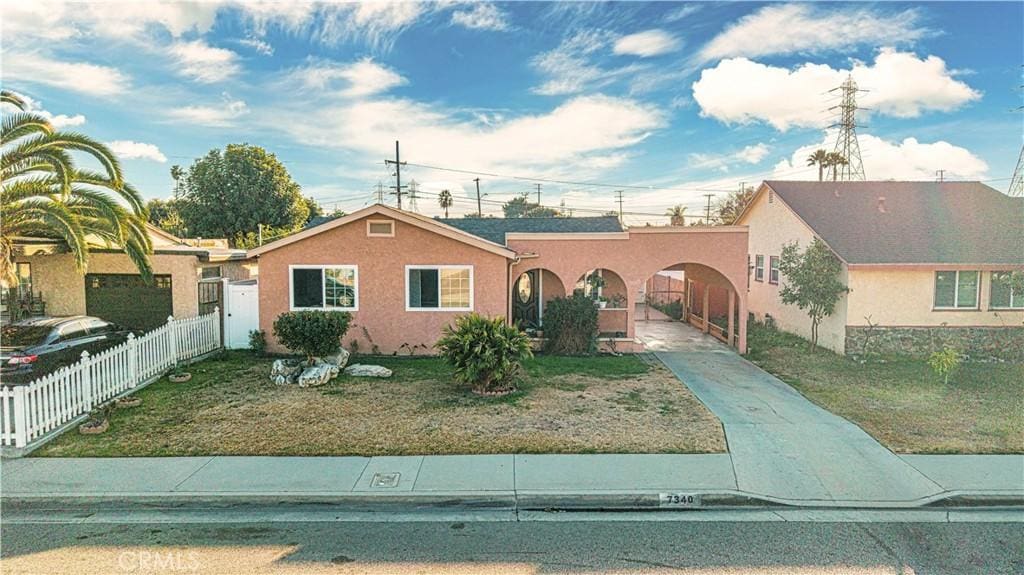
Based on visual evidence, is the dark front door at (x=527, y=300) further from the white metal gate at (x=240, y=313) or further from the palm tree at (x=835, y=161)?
the palm tree at (x=835, y=161)

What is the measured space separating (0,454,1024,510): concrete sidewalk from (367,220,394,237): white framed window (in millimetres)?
7900

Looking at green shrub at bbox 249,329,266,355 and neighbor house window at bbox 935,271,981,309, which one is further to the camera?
neighbor house window at bbox 935,271,981,309

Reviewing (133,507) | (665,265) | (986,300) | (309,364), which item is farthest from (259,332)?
(986,300)

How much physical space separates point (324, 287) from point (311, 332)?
2661 mm

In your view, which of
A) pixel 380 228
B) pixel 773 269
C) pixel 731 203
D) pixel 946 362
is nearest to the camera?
pixel 946 362

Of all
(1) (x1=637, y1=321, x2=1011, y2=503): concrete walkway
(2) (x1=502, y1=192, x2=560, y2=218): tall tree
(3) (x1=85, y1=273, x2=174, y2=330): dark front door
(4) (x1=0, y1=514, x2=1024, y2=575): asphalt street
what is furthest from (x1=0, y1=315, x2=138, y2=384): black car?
(2) (x1=502, y1=192, x2=560, y2=218): tall tree

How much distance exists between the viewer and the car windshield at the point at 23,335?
9807mm

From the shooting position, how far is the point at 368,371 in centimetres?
1214

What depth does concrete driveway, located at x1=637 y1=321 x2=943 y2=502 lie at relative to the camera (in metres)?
6.54

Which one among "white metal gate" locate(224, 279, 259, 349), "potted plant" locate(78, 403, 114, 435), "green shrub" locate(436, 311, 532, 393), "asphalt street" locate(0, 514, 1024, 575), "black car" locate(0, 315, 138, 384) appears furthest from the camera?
"white metal gate" locate(224, 279, 259, 349)

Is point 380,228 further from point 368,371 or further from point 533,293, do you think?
point 533,293

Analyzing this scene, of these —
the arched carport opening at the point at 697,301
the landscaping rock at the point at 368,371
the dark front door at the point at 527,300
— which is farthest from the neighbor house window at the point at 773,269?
the landscaping rock at the point at 368,371

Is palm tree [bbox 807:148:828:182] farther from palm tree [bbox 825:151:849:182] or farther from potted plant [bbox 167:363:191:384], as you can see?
potted plant [bbox 167:363:191:384]

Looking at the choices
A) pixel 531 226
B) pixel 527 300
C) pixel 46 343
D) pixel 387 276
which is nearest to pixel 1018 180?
pixel 531 226
